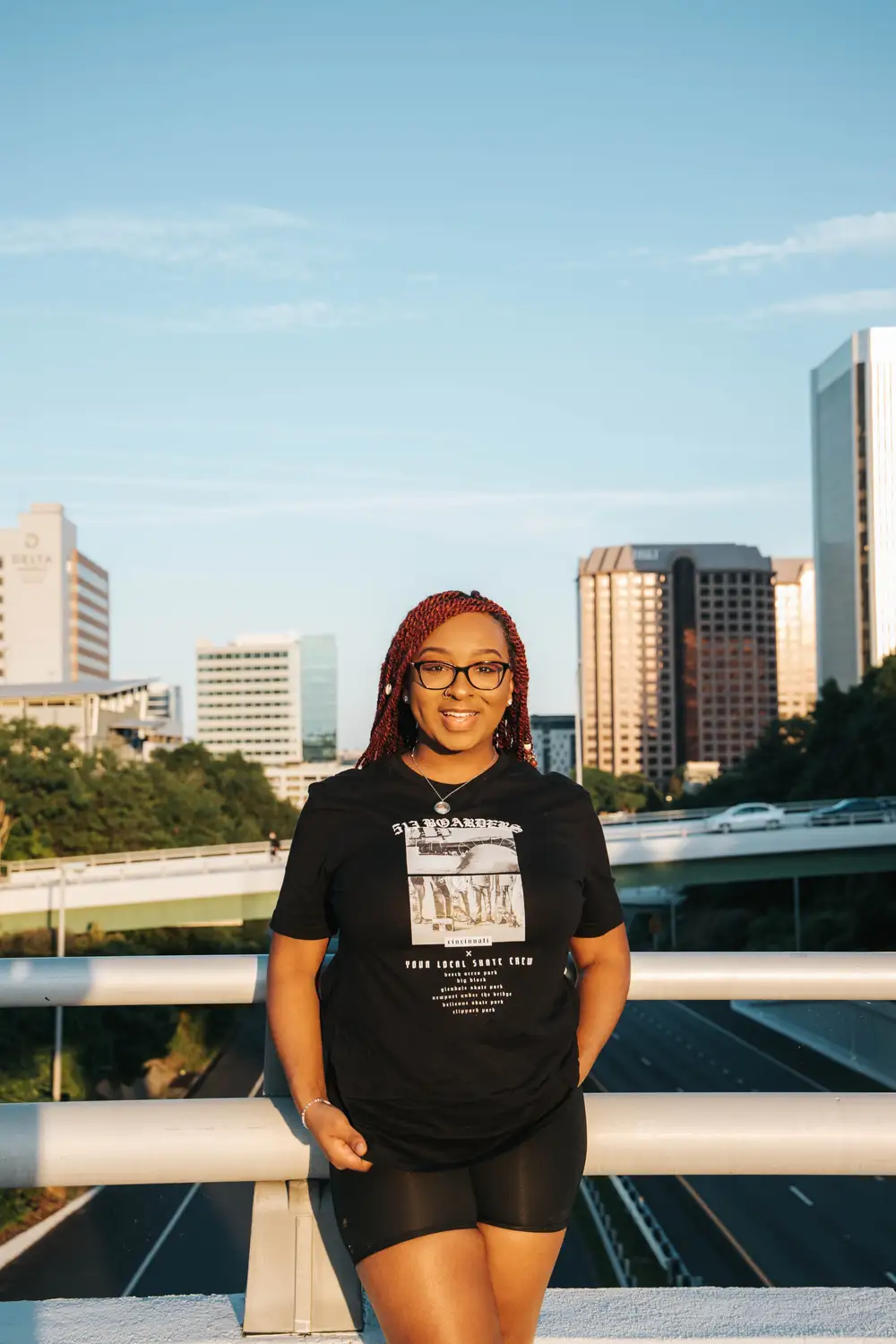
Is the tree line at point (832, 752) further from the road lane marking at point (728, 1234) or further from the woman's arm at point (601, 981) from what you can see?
the woman's arm at point (601, 981)

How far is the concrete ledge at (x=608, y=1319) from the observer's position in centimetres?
297

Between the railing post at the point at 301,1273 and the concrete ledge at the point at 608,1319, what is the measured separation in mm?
35

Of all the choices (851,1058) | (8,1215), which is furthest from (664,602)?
(851,1058)

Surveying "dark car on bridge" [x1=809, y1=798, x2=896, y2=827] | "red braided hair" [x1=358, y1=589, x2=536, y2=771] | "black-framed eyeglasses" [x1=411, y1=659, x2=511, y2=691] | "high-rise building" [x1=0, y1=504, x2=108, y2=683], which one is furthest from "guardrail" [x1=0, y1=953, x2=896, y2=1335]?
"high-rise building" [x1=0, y1=504, x2=108, y2=683]

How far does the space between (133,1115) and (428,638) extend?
127 centimetres

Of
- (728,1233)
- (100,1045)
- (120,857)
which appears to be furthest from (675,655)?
(728,1233)

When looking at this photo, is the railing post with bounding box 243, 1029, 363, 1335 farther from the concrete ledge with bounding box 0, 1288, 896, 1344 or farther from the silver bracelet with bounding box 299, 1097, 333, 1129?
the silver bracelet with bounding box 299, 1097, 333, 1129

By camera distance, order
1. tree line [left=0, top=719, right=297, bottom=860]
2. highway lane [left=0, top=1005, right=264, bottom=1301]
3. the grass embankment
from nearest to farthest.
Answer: highway lane [left=0, top=1005, right=264, bottom=1301] < the grass embankment < tree line [left=0, top=719, right=297, bottom=860]

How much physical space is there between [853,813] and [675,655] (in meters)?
144

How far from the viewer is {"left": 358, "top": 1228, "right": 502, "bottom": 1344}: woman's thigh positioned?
Result: 2.44 m

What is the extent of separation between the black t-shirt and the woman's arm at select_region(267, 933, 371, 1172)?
32 mm

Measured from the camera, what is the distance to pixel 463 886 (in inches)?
103

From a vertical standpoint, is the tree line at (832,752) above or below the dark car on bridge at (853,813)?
above

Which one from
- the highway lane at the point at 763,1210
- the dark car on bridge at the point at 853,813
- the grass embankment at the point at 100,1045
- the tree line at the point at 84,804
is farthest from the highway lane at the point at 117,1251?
the tree line at the point at 84,804
